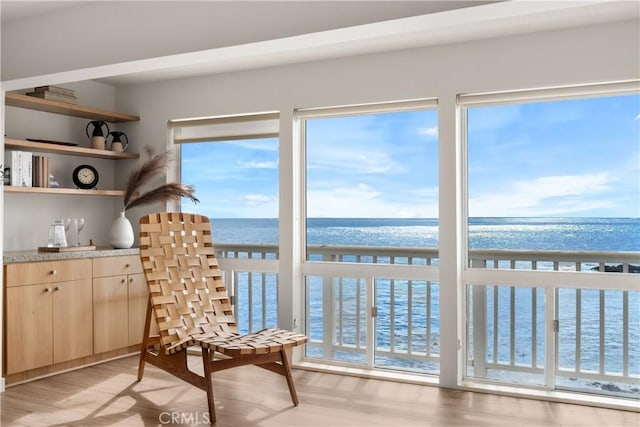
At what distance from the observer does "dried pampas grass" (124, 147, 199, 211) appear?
5.04 m

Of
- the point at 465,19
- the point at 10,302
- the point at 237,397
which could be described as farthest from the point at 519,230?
the point at 10,302

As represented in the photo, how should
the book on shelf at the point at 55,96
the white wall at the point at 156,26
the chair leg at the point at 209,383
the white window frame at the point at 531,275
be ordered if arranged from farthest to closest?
the book on shelf at the point at 55,96 → the white window frame at the point at 531,275 → the chair leg at the point at 209,383 → the white wall at the point at 156,26

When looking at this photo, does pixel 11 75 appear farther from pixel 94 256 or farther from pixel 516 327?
pixel 516 327

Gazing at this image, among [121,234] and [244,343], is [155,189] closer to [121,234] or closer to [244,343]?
[121,234]

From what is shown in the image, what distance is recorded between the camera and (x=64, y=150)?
4.80m

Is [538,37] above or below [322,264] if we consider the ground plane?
above

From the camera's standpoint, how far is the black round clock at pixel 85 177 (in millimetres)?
5090

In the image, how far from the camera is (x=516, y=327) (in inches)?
165

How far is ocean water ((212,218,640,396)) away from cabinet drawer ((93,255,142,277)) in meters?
1.09

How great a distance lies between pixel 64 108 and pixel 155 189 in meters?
0.95

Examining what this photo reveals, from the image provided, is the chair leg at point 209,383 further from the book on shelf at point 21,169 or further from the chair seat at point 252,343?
the book on shelf at point 21,169

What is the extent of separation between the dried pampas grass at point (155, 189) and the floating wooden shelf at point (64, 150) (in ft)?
0.84

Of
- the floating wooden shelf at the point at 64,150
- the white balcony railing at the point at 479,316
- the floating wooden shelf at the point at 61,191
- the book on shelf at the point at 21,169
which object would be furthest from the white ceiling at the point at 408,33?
the white balcony railing at the point at 479,316

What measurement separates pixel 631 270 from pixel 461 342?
3.91ft
